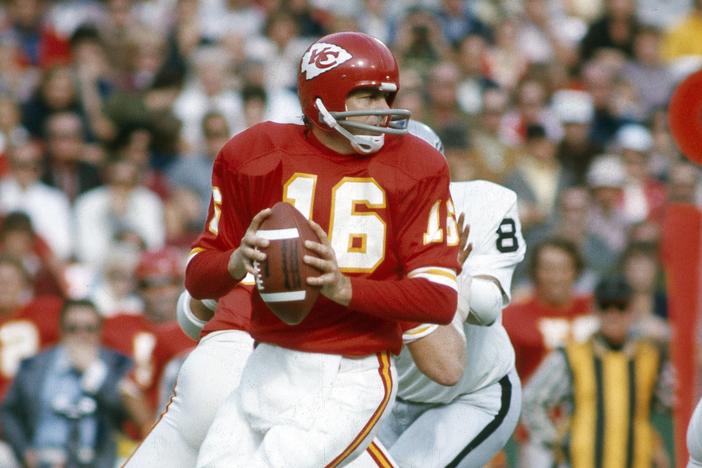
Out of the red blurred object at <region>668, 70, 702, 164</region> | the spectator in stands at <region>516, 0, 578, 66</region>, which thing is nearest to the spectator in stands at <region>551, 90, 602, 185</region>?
the spectator in stands at <region>516, 0, 578, 66</region>

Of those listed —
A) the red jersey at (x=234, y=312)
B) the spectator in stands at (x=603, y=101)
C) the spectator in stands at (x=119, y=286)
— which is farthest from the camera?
the spectator in stands at (x=603, y=101)

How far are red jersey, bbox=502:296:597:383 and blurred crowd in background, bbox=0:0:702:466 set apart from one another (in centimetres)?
2

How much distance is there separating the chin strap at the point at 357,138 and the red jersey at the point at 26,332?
462 centimetres

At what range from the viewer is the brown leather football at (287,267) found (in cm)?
407

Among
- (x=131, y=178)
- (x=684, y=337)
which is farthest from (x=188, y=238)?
(x=684, y=337)

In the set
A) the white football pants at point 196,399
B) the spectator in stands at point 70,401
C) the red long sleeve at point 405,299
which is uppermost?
the red long sleeve at point 405,299

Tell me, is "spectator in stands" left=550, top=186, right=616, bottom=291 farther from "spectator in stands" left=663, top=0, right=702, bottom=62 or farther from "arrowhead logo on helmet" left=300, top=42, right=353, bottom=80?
"arrowhead logo on helmet" left=300, top=42, right=353, bottom=80

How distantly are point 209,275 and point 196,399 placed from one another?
0.58m

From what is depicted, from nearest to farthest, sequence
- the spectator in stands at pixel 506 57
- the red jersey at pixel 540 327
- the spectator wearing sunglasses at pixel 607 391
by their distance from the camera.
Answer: the spectator wearing sunglasses at pixel 607 391, the red jersey at pixel 540 327, the spectator in stands at pixel 506 57

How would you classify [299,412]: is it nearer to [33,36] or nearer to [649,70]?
[33,36]

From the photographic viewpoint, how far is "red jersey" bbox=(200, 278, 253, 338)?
4.89 meters

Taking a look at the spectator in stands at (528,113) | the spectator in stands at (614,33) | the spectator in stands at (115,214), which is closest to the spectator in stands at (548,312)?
the spectator in stands at (115,214)

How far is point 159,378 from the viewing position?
26.1 feet

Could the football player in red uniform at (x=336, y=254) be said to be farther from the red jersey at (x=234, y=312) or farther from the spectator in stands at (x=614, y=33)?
the spectator in stands at (x=614, y=33)
